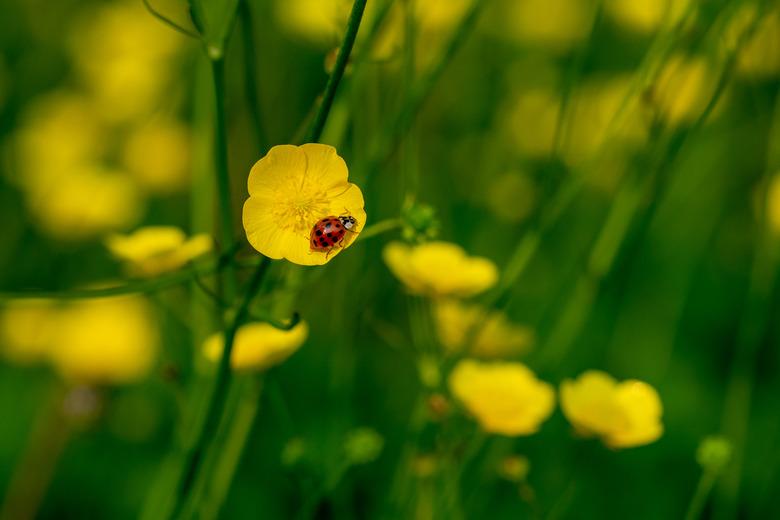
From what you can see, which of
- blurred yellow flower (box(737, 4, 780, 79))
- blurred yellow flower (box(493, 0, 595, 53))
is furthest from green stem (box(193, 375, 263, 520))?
blurred yellow flower (box(493, 0, 595, 53))

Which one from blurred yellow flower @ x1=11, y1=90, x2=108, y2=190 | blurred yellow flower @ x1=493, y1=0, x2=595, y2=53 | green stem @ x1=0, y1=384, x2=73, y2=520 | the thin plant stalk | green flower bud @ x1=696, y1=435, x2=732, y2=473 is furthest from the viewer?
blurred yellow flower @ x1=493, y1=0, x2=595, y2=53

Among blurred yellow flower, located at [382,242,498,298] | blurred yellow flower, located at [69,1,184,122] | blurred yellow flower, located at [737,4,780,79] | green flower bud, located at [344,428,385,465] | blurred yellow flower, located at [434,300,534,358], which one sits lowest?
blurred yellow flower, located at [69,1,184,122]

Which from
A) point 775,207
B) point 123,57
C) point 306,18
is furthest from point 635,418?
point 123,57

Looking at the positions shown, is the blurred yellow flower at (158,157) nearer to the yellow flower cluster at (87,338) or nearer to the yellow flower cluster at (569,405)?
the yellow flower cluster at (87,338)

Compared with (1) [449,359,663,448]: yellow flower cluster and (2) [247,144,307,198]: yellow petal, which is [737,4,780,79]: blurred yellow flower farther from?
(2) [247,144,307,198]: yellow petal

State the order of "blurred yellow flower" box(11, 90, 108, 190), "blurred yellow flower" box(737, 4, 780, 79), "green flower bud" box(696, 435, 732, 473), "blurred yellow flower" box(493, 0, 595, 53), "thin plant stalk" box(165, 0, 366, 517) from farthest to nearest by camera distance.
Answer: "blurred yellow flower" box(493, 0, 595, 53) < "blurred yellow flower" box(11, 90, 108, 190) < "blurred yellow flower" box(737, 4, 780, 79) < "green flower bud" box(696, 435, 732, 473) < "thin plant stalk" box(165, 0, 366, 517)

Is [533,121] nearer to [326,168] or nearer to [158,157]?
[158,157]

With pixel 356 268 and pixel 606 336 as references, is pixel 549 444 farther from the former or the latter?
pixel 356 268

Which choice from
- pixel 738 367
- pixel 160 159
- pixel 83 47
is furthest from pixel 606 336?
pixel 83 47

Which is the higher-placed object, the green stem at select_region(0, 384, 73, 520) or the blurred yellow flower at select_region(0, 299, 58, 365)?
the blurred yellow flower at select_region(0, 299, 58, 365)
